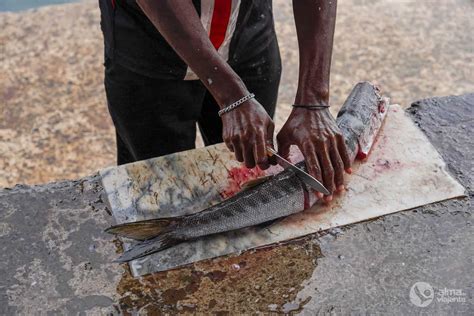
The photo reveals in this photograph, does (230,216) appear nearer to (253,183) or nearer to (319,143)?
(253,183)

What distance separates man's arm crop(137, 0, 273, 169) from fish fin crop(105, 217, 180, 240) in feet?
1.29

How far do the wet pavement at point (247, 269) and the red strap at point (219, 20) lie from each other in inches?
32.8

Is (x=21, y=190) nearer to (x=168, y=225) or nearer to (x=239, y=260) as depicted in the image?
(x=168, y=225)

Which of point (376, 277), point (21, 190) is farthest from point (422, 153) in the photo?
point (21, 190)

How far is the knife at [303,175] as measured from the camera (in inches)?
101

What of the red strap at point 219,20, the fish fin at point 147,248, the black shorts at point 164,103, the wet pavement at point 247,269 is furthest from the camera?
the black shorts at point 164,103

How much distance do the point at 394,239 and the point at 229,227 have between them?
0.64 meters

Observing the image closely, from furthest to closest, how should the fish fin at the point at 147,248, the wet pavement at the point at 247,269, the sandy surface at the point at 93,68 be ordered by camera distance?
the sandy surface at the point at 93,68 < the fish fin at the point at 147,248 < the wet pavement at the point at 247,269

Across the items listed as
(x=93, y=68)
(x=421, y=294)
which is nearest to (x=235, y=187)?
(x=421, y=294)

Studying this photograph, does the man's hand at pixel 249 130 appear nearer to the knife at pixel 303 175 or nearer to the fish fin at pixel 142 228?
the knife at pixel 303 175

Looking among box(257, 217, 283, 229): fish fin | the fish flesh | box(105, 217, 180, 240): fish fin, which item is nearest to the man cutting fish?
the fish flesh

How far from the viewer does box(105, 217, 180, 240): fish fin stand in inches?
96.7

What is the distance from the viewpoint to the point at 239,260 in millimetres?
2479

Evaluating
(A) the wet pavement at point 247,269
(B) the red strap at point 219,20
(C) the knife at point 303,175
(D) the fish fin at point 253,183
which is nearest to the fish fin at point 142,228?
(A) the wet pavement at point 247,269
